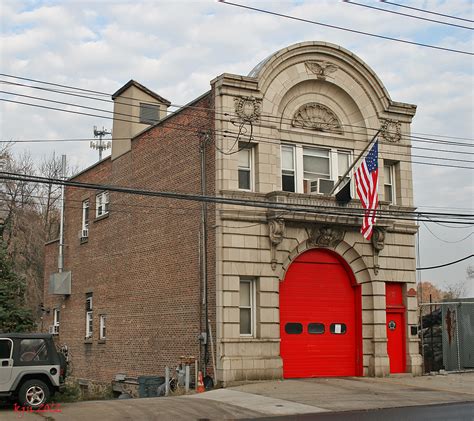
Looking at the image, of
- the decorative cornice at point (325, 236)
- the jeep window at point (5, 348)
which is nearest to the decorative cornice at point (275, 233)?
the decorative cornice at point (325, 236)

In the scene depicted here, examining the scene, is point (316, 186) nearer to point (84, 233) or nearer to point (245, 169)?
point (245, 169)

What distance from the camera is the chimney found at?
30.3m

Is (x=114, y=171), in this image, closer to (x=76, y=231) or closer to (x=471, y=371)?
(x=76, y=231)

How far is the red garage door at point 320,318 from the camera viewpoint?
24.1 m

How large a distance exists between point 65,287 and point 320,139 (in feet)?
52.6

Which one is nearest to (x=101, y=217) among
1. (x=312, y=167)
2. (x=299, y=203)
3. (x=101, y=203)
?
(x=101, y=203)

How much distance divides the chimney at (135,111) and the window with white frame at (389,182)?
9.44 m

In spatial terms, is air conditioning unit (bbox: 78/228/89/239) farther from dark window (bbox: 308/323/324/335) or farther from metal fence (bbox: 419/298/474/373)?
metal fence (bbox: 419/298/474/373)

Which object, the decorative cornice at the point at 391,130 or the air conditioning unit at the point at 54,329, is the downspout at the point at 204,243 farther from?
the air conditioning unit at the point at 54,329

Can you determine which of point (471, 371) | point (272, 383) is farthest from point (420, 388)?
point (471, 371)

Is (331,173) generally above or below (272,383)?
above

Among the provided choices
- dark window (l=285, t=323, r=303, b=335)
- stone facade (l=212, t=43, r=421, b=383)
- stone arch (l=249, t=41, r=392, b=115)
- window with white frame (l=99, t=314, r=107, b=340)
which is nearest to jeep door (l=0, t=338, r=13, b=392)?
stone facade (l=212, t=43, r=421, b=383)

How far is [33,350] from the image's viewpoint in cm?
1736

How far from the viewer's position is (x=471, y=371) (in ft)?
89.8
